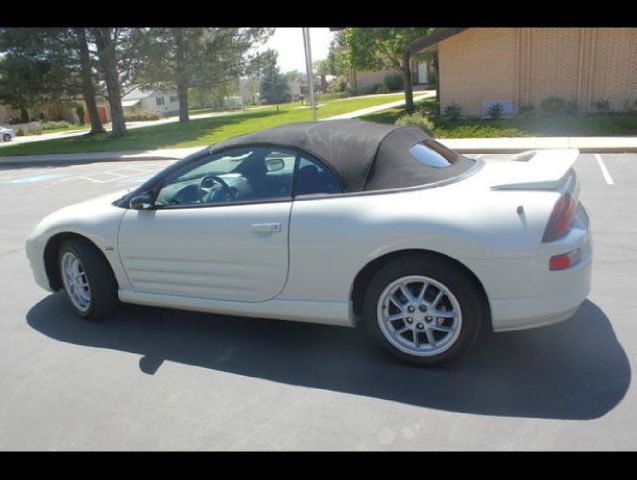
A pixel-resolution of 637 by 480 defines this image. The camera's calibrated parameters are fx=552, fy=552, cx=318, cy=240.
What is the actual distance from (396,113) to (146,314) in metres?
19.7

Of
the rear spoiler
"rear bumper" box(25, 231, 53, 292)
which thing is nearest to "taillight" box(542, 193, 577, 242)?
the rear spoiler

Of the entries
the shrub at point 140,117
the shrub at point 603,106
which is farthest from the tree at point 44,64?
the shrub at point 140,117

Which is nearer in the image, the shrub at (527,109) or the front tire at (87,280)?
the front tire at (87,280)

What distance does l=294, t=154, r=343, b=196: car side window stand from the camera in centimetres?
359

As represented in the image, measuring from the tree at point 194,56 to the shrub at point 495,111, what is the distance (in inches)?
564

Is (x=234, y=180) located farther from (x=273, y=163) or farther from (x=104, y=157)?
(x=104, y=157)

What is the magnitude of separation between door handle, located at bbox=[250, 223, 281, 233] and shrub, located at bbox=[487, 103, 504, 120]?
17484 mm

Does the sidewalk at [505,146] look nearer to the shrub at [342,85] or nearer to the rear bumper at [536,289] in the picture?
the rear bumper at [536,289]

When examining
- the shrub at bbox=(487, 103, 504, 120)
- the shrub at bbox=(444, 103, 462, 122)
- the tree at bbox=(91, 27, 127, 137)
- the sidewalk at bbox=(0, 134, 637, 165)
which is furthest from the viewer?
the tree at bbox=(91, 27, 127, 137)

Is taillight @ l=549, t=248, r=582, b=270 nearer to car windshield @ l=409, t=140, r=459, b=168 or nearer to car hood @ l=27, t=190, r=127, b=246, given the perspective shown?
car windshield @ l=409, t=140, r=459, b=168

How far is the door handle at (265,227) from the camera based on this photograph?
357 cm

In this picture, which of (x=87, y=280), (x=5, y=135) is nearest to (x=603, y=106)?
(x=87, y=280)

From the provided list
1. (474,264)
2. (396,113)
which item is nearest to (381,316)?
(474,264)
